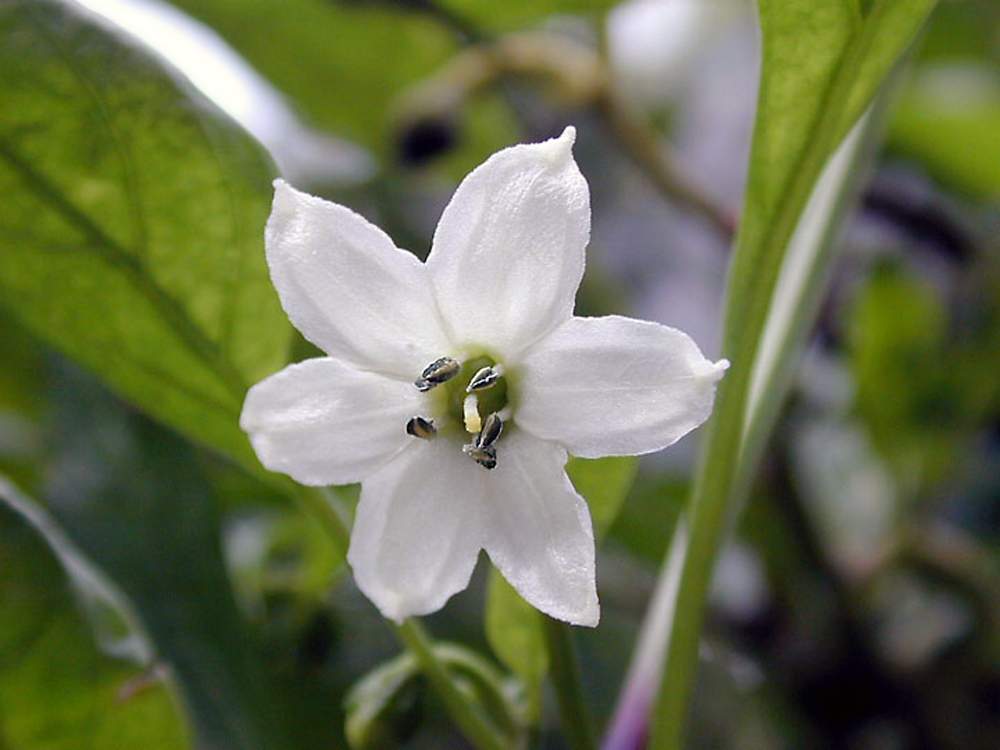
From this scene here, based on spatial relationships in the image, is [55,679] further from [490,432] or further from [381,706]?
[490,432]

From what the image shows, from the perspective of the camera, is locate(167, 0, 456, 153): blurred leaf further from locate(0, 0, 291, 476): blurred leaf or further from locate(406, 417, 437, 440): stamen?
locate(406, 417, 437, 440): stamen

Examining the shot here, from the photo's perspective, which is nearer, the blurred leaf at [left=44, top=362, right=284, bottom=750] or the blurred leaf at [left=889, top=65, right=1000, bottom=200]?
the blurred leaf at [left=44, top=362, right=284, bottom=750]

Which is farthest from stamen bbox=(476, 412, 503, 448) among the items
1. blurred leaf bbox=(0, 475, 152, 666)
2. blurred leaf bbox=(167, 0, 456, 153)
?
blurred leaf bbox=(167, 0, 456, 153)

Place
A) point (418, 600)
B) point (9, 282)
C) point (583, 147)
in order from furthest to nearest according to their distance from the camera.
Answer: point (583, 147) → point (9, 282) → point (418, 600)

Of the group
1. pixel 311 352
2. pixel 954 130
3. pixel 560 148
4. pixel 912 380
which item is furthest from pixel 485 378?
pixel 954 130

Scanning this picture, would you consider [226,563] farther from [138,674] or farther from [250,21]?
[250,21]

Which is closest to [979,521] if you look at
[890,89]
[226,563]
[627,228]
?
[627,228]
